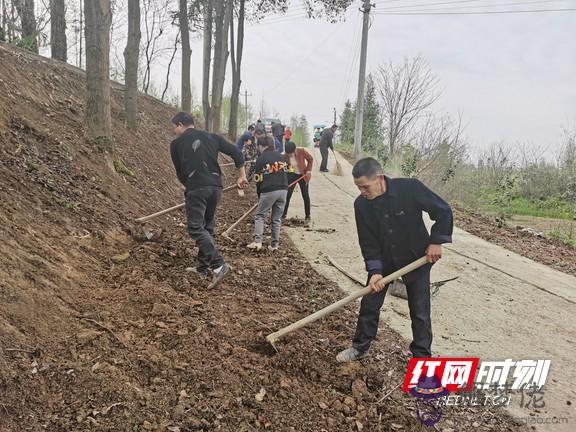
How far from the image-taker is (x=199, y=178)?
15.3ft

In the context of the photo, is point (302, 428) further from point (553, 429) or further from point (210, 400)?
point (553, 429)

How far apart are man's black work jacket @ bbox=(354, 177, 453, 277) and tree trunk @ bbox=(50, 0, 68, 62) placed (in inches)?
370

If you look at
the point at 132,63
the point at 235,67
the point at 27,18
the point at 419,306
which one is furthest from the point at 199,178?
the point at 235,67

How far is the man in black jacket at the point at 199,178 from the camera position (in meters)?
4.66

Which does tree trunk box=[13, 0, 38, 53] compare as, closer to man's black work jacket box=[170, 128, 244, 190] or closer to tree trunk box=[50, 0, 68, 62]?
tree trunk box=[50, 0, 68, 62]

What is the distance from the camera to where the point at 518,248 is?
9.09 meters

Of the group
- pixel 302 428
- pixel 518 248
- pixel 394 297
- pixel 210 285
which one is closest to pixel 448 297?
pixel 394 297

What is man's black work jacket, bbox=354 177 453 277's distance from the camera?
3.26m

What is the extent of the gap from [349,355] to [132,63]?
27.0ft

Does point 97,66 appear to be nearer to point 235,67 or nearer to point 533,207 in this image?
point 235,67

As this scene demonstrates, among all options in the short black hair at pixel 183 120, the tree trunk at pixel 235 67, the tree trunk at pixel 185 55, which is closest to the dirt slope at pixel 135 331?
the short black hair at pixel 183 120

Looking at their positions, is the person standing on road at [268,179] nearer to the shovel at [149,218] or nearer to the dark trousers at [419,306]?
the shovel at [149,218]

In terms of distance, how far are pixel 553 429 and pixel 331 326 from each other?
190cm

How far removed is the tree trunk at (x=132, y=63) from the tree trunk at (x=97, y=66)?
2.98 meters
